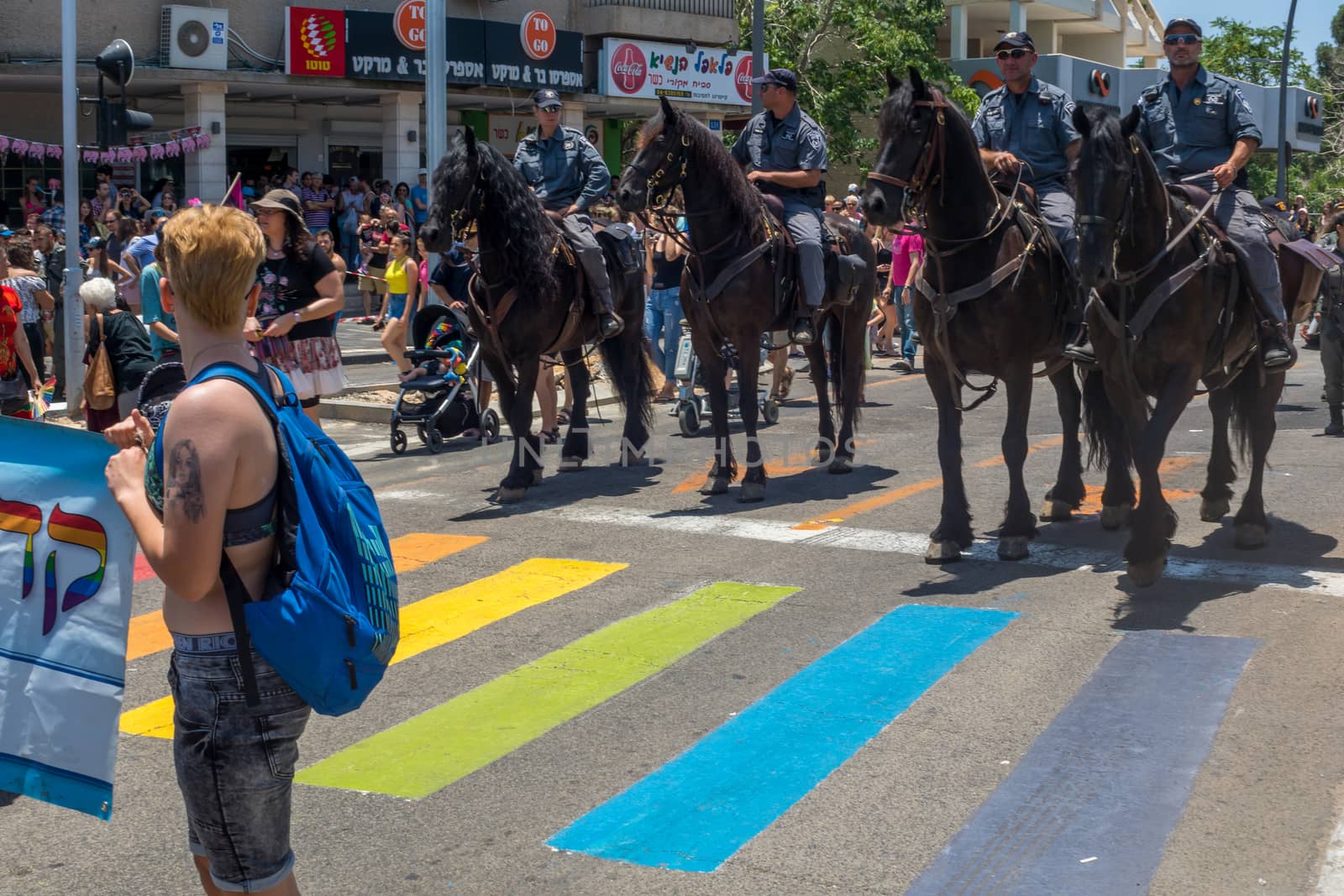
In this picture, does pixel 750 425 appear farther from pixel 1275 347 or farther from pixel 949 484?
pixel 1275 347

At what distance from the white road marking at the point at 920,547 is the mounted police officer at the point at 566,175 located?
5.73 feet

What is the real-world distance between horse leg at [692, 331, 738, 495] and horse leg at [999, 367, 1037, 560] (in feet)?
8.62

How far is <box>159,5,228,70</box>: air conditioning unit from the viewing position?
27188 mm

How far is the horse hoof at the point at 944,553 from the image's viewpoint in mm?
8664

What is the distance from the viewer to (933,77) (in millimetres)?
37969

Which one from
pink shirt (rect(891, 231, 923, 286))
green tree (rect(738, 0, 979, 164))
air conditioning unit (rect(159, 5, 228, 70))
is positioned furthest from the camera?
green tree (rect(738, 0, 979, 164))

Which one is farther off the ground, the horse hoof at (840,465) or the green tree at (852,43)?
the green tree at (852,43)

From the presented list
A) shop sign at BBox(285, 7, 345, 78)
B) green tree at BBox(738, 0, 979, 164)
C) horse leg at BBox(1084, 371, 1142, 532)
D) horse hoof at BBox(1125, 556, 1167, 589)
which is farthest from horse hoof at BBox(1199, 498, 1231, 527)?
green tree at BBox(738, 0, 979, 164)

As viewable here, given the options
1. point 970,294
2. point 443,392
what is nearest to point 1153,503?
point 970,294

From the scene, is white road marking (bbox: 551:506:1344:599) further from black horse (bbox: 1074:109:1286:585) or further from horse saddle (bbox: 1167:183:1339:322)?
horse saddle (bbox: 1167:183:1339:322)

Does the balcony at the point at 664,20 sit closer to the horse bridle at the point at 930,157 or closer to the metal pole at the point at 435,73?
the metal pole at the point at 435,73

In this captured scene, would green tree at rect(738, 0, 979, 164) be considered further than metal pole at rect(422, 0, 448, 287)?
Yes

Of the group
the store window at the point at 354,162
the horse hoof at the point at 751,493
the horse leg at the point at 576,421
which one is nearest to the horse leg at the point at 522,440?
the horse leg at the point at 576,421

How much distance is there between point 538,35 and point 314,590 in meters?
30.5
